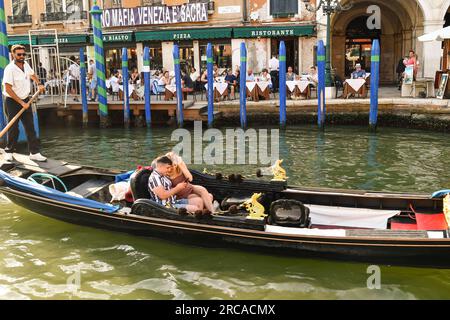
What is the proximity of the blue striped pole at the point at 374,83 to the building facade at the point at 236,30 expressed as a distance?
5742 mm

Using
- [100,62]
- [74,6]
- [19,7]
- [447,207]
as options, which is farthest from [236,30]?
[447,207]

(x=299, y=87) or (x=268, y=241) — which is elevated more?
(x=299, y=87)

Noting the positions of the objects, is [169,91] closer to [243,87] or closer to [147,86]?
[147,86]

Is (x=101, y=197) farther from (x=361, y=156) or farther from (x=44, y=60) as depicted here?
(x=44, y=60)

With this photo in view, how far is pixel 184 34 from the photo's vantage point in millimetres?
18125

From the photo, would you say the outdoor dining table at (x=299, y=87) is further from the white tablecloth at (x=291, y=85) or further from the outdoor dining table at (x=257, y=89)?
the outdoor dining table at (x=257, y=89)

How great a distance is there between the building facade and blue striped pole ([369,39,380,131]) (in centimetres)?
574

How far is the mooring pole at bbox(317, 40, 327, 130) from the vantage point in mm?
11258

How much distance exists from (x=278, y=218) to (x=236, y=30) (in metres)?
13.8

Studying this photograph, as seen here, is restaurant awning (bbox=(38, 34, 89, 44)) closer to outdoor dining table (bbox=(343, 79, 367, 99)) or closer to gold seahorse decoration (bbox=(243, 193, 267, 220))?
outdoor dining table (bbox=(343, 79, 367, 99))

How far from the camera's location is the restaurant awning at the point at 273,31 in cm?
1717

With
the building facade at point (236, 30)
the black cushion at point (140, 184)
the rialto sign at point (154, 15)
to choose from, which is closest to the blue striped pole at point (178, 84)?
the building facade at point (236, 30)

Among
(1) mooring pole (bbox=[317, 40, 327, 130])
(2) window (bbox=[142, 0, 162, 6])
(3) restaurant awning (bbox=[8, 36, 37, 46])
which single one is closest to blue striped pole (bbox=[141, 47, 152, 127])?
(1) mooring pole (bbox=[317, 40, 327, 130])

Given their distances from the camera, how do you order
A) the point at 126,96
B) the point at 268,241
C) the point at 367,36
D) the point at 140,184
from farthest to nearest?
the point at 367,36 → the point at 126,96 → the point at 140,184 → the point at 268,241
